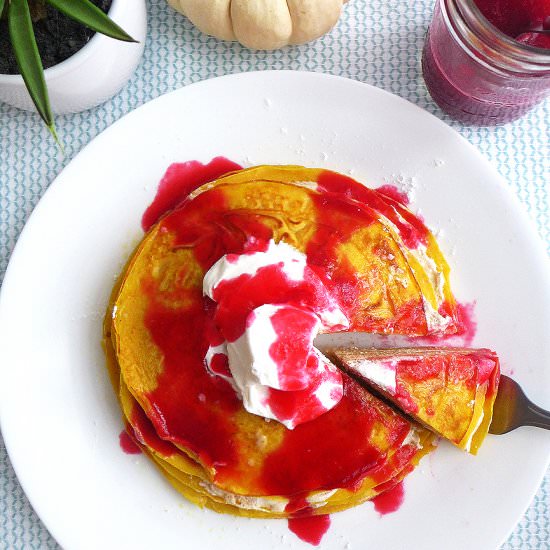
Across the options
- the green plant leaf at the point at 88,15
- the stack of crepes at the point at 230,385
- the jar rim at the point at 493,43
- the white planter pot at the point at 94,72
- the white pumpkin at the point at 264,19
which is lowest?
the stack of crepes at the point at 230,385

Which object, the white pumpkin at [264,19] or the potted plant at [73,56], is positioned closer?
the potted plant at [73,56]

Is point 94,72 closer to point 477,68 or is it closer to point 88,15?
point 88,15

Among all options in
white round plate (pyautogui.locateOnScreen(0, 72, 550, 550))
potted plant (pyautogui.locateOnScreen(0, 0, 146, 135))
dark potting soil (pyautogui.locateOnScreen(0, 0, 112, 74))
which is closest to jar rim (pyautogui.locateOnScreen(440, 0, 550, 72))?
white round plate (pyautogui.locateOnScreen(0, 72, 550, 550))

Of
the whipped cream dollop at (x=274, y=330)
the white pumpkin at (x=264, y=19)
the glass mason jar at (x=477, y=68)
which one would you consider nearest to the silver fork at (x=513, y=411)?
the whipped cream dollop at (x=274, y=330)

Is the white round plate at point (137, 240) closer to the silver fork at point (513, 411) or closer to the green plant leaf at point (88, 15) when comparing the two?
the silver fork at point (513, 411)

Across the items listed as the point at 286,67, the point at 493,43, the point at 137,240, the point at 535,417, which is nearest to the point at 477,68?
the point at 493,43

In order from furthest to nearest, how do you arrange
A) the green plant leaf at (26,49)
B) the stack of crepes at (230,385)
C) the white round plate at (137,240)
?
the white round plate at (137,240) < the stack of crepes at (230,385) < the green plant leaf at (26,49)

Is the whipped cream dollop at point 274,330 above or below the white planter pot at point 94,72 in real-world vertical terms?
below
